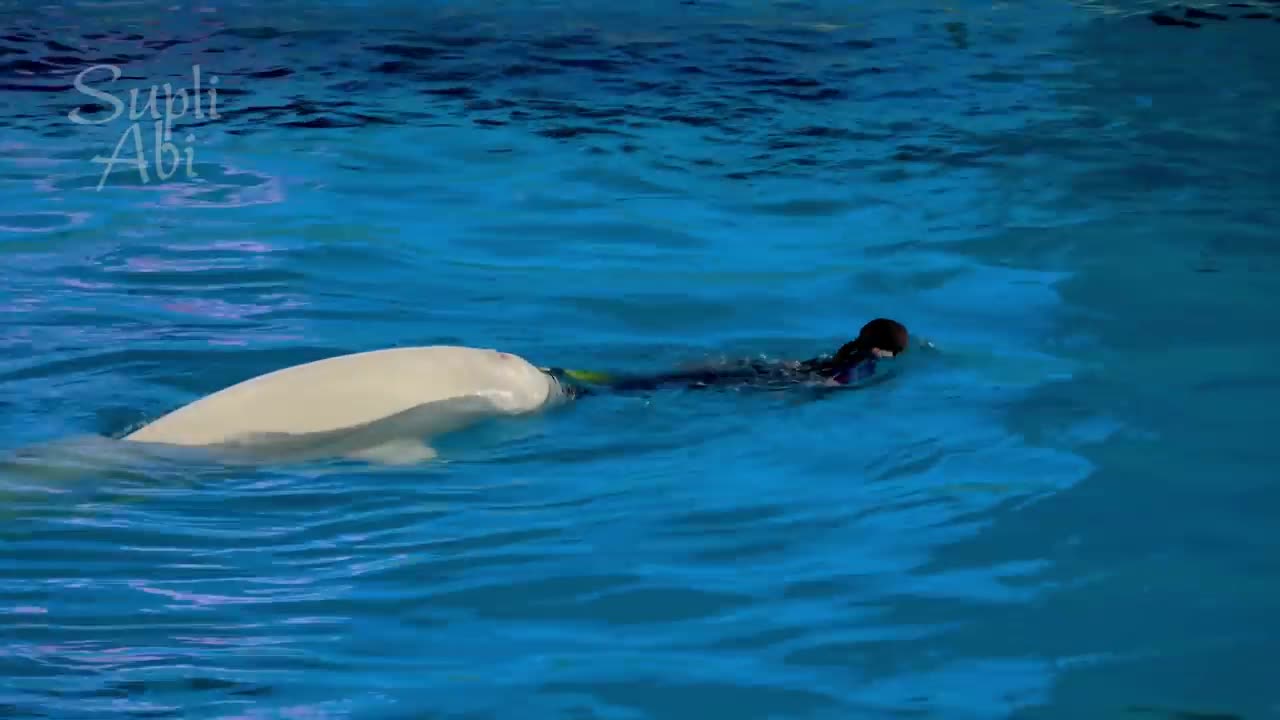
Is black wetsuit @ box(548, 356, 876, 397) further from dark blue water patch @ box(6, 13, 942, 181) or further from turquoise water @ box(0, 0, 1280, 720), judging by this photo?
dark blue water patch @ box(6, 13, 942, 181)

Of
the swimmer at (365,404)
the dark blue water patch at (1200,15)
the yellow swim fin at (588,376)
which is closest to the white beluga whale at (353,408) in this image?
the swimmer at (365,404)

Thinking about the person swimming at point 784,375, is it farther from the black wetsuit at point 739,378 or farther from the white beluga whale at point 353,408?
the white beluga whale at point 353,408

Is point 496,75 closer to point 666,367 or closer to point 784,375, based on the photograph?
point 666,367

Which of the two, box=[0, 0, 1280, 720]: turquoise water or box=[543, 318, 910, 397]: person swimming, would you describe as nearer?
box=[0, 0, 1280, 720]: turquoise water

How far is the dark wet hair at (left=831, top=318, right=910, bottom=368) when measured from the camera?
16.7ft

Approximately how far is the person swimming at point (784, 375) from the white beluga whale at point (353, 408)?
346 mm

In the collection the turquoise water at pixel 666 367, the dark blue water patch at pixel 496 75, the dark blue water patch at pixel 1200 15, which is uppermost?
the dark blue water patch at pixel 1200 15

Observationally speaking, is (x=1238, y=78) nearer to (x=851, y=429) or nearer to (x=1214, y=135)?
(x=1214, y=135)

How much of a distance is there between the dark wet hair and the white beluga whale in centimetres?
107

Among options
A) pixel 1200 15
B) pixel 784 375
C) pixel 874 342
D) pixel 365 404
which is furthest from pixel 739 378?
pixel 1200 15

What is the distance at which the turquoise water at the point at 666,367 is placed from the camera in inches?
129

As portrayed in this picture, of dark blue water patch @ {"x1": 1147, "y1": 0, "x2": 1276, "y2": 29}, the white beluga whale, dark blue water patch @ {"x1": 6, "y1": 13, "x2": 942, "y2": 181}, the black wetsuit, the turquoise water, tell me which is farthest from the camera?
dark blue water patch @ {"x1": 1147, "y1": 0, "x2": 1276, "y2": 29}

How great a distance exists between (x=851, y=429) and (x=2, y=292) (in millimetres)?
3852

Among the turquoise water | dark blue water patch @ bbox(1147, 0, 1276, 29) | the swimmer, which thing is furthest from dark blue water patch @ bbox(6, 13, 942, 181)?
the swimmer
